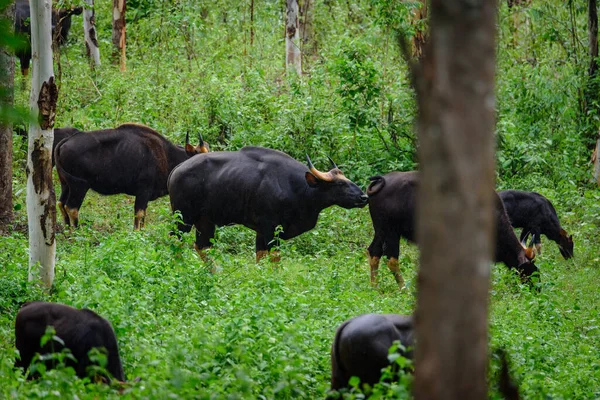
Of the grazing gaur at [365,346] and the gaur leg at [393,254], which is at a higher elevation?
the grazing gaur at [365,346]

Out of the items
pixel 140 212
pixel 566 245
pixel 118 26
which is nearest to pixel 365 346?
pixel 140 212

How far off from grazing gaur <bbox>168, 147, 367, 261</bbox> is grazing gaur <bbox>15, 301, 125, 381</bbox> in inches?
232

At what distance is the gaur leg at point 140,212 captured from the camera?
13.9 m

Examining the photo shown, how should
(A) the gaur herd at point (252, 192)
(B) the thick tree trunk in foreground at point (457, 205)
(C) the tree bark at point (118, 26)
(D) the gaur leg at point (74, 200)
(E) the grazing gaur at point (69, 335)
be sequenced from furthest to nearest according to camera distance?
1. (C) the tree bark at point (118, 26)
2. (D) the gaur leg at point (74, 200)
3. (A) the gaur herd at point (252, 192)
4. (E) the grazing gaur at point (69, 335)
5. (B) the thick tree trunk in foreground at point (457, 205)

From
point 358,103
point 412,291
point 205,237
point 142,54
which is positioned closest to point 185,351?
point 412,291

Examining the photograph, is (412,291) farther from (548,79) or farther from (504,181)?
(548,79)

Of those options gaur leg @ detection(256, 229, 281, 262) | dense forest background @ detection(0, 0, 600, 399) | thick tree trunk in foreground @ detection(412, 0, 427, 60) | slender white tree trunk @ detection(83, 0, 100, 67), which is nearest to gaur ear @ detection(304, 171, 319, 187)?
gaur leg @ detection(256, 229, 281, 262)

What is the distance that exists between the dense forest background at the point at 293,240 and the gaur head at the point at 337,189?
0.83 meters

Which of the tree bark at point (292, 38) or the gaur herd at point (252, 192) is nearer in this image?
the gaur herd at point (252, 192)

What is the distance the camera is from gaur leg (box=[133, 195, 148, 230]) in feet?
45.8

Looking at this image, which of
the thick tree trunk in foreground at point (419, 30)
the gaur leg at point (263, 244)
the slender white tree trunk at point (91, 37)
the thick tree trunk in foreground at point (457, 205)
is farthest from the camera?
the slender white tree trunk at point (91, 37)

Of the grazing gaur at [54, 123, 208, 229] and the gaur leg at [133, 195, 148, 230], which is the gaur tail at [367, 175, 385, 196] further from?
the gaur leg at [133, 195, 148, 230]

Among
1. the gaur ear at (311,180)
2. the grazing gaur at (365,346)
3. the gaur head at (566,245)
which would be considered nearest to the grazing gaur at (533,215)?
the gaur head at (566,245)

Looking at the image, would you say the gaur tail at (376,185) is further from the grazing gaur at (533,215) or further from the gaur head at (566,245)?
the gaur head at (566,245)
